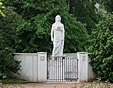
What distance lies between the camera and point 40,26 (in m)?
22.1

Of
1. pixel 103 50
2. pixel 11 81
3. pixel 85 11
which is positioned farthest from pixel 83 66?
pixel 85 11

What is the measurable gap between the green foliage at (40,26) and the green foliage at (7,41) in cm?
71

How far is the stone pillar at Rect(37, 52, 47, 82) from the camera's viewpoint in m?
18.7

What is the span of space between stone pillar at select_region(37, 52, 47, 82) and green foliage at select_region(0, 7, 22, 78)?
3.93ft

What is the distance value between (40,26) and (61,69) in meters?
3.99

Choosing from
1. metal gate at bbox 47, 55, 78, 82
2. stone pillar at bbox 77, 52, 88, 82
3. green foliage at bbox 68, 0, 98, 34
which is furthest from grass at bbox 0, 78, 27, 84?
green foliage at bbox 68, 0, 98, 34

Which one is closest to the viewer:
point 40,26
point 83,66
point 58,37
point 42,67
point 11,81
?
point 11,81

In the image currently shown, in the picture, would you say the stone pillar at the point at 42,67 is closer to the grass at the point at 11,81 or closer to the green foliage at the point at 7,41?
the grass at the point at 11,81

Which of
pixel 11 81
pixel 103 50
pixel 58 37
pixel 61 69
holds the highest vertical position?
pixel 58 37

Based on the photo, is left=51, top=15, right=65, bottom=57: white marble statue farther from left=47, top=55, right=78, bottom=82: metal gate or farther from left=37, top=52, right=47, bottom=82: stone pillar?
left=37, top=52, right=47, bottom=82: stone pillar

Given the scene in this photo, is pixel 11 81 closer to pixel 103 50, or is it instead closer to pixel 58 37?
pixel 58 37

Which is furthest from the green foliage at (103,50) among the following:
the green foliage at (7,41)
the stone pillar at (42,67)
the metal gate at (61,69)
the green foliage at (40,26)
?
the green foliage at (7,41)

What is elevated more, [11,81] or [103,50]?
[103,50]

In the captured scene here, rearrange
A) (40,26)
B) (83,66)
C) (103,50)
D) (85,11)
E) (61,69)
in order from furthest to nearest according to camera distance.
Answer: (85,11) → (40,26) → (61,69) → (83,66) → (103,50)
